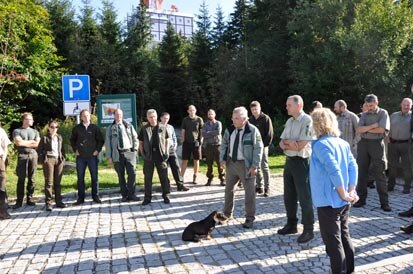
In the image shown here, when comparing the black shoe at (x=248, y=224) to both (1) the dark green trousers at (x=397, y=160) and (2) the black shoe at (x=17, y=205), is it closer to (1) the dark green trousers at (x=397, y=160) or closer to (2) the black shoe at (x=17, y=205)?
(1) the dark green trousers at (x=397, y=160)

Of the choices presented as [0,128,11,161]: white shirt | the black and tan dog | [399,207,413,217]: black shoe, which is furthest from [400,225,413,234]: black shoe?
[0,128,11,161]: white shirt

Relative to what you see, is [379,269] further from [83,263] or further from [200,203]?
[200,203]

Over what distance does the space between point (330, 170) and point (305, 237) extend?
189 centimetres

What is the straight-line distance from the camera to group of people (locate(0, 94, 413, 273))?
12.8 feet

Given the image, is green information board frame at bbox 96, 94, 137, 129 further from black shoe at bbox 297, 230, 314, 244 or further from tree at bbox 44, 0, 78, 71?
tree at bbox 44, 0, 78, 71

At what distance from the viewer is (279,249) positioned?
5105mm

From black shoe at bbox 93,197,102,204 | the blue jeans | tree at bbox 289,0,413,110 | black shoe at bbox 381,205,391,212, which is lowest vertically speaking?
black shoe at bbox 93,197,102,204

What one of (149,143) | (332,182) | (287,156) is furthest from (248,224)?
(149,143)

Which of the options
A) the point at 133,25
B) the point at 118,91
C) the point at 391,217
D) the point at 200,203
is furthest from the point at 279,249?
the point at 133,25

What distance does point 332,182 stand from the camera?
12.4 ft

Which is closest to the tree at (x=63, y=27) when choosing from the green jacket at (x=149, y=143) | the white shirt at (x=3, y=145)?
the white shirt at (x=3, y=145)

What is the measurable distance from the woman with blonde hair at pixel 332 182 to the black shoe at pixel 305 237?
1297mm

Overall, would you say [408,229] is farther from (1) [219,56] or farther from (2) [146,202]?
(1) [219,56]

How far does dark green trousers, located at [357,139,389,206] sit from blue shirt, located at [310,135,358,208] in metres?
3.42
